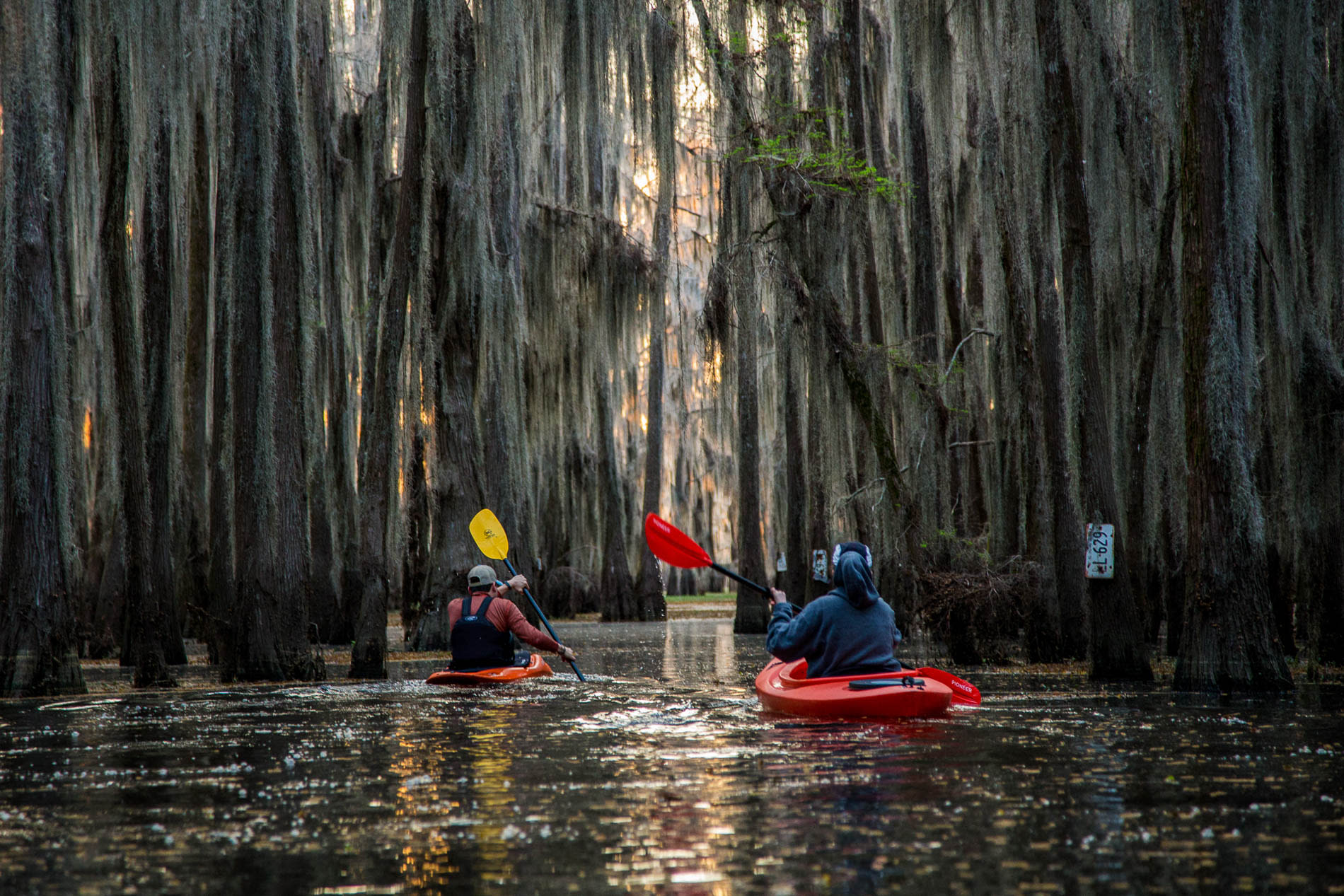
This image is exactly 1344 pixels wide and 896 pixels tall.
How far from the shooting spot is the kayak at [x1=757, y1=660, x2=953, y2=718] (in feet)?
26.7

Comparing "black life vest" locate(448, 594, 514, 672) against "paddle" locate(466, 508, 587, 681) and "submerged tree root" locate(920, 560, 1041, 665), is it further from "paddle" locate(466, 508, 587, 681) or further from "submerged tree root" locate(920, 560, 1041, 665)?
"submerged tree root" locate(920, 560, 1041, 665)

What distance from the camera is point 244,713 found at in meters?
9.05

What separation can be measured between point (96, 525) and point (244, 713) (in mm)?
11558

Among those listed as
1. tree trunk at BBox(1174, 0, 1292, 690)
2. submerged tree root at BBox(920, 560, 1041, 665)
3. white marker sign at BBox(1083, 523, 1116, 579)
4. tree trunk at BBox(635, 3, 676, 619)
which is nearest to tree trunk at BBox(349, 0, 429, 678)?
tree trunk at BBox(635, 3, 676, 619)

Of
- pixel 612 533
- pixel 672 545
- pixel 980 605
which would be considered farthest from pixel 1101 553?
pixel 612 533

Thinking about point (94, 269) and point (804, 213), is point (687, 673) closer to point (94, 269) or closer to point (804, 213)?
A: point (804, 213)

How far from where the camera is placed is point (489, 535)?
13.7 m

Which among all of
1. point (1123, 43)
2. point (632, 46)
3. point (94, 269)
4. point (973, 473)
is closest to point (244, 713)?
point (632, 46)

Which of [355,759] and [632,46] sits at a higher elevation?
[632,46]

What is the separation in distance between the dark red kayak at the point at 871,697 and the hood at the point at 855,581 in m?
0.49

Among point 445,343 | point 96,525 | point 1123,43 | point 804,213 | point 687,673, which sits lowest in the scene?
point 687,673

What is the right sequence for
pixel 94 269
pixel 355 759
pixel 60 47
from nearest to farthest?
1. pixel 355 759
2. pixel 60 47
3. pixel 94 269

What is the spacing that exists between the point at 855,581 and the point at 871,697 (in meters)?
0.75

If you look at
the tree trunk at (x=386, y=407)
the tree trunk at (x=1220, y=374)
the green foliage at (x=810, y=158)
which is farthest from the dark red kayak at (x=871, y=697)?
the green foliage at (x=810, y=158)
